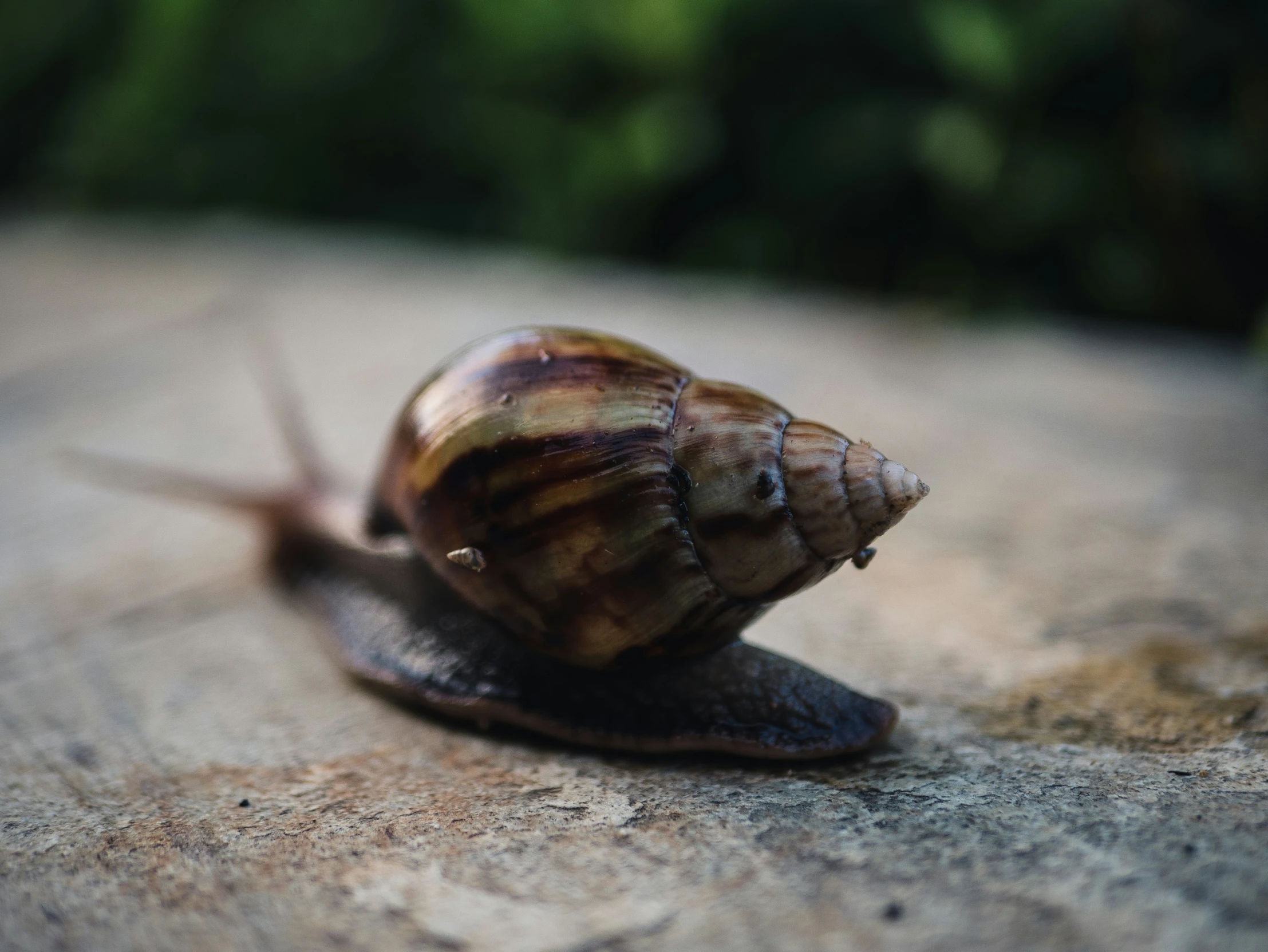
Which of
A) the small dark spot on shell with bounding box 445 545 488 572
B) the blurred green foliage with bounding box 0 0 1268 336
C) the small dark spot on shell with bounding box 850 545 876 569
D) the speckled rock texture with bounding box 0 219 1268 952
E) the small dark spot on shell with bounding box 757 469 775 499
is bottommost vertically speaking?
the speckled rock texture with bounding box 0 219 1268 952

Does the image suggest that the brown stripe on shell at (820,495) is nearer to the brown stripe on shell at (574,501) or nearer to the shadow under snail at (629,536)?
the shadow under snail at (629,536)

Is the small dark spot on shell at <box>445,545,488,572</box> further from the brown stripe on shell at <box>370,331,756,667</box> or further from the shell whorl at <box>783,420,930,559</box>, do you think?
the shell whorl at <box>783,420,930,559</box>

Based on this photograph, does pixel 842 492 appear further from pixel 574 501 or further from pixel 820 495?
pixel 574 501

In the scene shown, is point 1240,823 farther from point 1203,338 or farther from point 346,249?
point 346,249

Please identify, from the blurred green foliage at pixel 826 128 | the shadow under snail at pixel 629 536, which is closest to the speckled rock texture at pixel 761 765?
the shadow under snail at pixel 629 536

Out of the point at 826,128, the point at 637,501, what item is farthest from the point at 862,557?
the point at 826,128

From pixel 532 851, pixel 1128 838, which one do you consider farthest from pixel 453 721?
pixel 1128 838

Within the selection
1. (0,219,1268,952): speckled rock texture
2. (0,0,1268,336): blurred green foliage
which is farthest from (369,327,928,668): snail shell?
(0,0,1268,336): blurred green foliage
